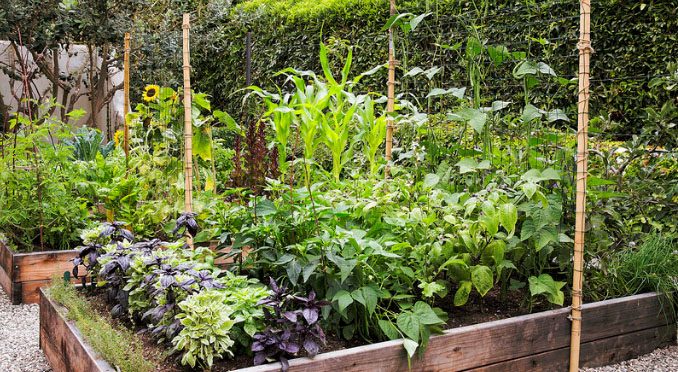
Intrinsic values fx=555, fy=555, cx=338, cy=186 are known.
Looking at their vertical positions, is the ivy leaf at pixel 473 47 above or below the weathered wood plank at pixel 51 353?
above

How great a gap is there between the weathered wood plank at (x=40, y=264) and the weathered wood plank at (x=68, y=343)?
0.66m

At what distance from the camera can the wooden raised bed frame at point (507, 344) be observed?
1.80 m

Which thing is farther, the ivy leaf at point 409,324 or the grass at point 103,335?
the ivy leaf at point 409,324

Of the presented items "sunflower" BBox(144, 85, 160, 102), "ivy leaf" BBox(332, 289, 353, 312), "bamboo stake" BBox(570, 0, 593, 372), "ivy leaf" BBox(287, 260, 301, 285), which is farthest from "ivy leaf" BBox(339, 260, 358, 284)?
"sunflower" BBox(144, 85, 160, 102)

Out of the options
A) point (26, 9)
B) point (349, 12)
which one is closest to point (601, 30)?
point (349, 12)

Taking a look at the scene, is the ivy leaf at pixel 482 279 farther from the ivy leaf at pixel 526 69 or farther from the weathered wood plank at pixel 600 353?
the ivy leaf at pixel 526 69

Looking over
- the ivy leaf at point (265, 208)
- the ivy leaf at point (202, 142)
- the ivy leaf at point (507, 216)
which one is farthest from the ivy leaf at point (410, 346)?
the ivy leaf at point (202, 142)

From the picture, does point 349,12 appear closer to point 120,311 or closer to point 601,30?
point 601,30

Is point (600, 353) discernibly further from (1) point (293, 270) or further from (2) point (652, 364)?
(1) point (293, 270)

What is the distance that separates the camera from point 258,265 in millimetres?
2279

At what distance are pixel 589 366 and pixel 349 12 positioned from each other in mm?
5148

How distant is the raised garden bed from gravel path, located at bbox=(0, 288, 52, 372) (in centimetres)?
7

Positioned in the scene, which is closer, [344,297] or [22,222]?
[344,297]

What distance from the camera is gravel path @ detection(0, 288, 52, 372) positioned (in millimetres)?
2385
